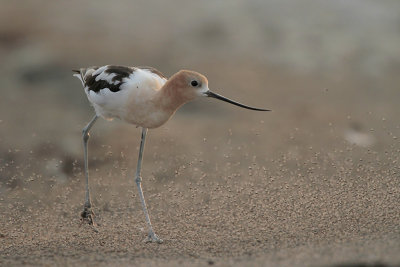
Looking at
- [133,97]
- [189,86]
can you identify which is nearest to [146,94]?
[133,97]

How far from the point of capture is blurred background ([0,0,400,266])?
588 centimetres

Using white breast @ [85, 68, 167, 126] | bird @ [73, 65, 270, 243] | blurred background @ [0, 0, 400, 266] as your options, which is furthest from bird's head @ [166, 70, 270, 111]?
blurred background @ [0, 0, 400, 266]

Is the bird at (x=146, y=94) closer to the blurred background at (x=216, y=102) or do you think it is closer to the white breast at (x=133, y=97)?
the white breast at (x=133, y=97)

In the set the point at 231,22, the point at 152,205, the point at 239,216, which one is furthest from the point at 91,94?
the point at 231,22

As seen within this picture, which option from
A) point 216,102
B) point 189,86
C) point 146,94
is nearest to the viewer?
point 189,86

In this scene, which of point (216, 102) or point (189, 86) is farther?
point (216, 102)

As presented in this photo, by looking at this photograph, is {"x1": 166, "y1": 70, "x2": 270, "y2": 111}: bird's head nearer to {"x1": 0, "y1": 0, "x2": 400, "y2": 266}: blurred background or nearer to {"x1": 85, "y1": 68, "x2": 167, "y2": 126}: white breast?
{"x1": 85, "y1": 68, "x2": 167, "y2": 126}: white breast

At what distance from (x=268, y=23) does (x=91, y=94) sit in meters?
5.39

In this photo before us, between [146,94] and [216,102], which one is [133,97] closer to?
[146,94]

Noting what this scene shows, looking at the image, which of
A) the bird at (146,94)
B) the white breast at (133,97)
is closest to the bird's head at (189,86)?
the bird at (146,94)

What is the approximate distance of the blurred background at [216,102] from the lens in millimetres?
5875

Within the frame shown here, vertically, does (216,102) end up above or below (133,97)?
below

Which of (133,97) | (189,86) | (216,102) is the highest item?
(189,86)

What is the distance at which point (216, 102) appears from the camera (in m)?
7.99
